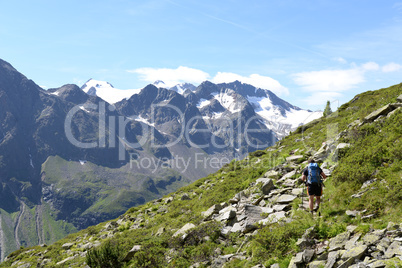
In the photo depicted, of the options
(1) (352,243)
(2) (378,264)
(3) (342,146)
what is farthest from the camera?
(3) (342,146)

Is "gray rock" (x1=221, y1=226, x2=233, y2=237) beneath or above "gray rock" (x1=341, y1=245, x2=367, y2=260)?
beneath

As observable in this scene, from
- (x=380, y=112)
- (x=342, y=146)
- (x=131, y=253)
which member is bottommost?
(x=131, y=253)

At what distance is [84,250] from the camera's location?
879 inches

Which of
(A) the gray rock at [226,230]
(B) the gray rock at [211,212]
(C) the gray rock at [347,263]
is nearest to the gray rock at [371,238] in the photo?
(C) the gray rock at [347,263]

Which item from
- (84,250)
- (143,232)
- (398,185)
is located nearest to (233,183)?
(143,232)

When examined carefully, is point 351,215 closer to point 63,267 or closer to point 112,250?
point 112,250

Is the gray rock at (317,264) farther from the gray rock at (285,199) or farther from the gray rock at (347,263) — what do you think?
the gray rock at (285,199)

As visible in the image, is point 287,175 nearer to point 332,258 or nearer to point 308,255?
point 308,255

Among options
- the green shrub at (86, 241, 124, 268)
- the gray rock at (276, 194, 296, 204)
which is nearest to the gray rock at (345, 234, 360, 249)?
the gray rock at (276, 194, 296, 204)

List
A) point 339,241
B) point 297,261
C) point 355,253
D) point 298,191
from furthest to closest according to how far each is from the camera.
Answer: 1. point 298,191
2. point 339,241
3. point 297,261
4. point 355,253

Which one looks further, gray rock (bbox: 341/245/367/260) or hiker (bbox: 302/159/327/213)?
hiker (bbox: 302/159/327/213)

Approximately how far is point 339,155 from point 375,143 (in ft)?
7.38

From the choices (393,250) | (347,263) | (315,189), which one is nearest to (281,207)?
(315,189)

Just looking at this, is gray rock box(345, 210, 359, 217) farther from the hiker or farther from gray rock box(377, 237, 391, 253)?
gray rock box(377, 237, 391, 253)
